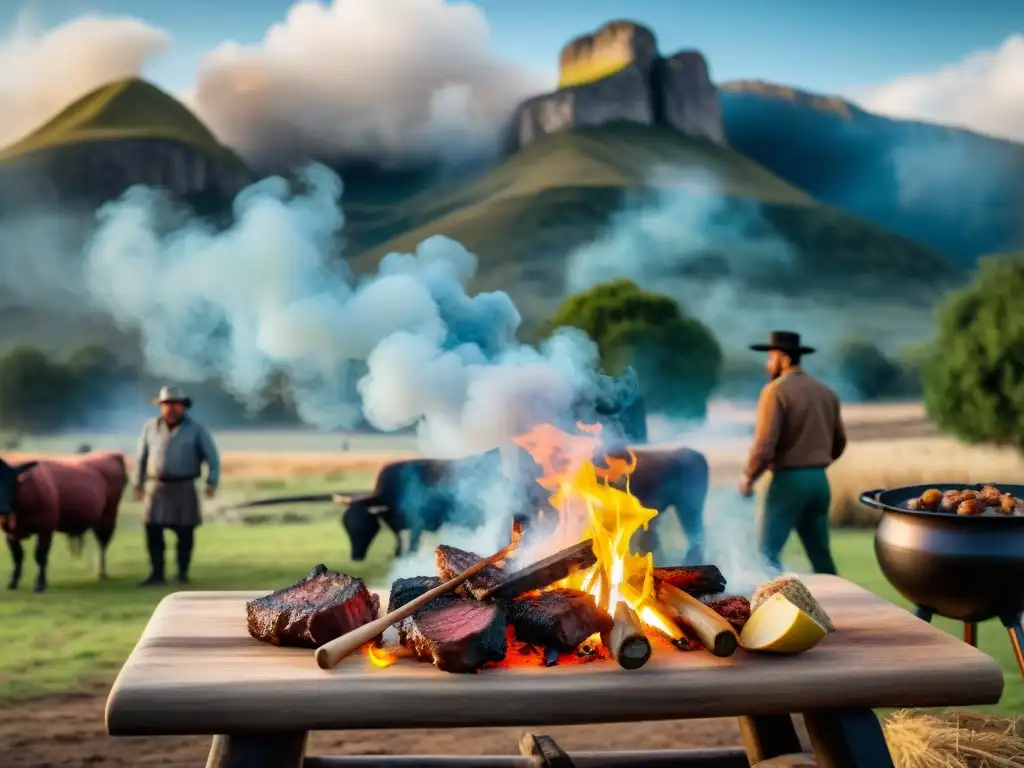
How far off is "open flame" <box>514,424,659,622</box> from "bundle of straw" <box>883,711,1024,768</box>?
52.0 inches

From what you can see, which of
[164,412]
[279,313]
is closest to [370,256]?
[164,412]

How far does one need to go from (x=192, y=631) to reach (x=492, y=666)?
96 centimetres

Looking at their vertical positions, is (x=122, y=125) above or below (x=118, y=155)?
above

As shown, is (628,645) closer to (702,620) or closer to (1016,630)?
(702,620)

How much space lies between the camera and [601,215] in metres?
34.4

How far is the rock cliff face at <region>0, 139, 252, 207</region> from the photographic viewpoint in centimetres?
2528

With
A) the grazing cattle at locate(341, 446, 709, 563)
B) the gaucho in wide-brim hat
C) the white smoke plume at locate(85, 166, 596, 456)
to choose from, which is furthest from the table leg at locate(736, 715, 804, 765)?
the gaucho in wide-brim hat

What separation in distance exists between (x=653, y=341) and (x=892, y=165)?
35.8 feet

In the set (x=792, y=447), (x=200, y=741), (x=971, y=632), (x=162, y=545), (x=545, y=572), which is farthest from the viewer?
(x=162, y=545)

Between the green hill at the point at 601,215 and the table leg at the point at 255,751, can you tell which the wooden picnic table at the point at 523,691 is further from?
the green hill at the point at 601,215

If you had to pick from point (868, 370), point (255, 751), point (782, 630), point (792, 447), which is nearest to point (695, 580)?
point (782, 630)

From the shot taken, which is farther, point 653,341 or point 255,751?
point 653,341

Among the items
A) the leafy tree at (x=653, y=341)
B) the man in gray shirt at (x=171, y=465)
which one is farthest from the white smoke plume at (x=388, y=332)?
the leafy tree at (x=653, y=341)

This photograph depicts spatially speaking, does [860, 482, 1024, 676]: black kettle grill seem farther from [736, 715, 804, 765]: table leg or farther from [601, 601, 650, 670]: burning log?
[601, 601, 650, 670]: burning log
